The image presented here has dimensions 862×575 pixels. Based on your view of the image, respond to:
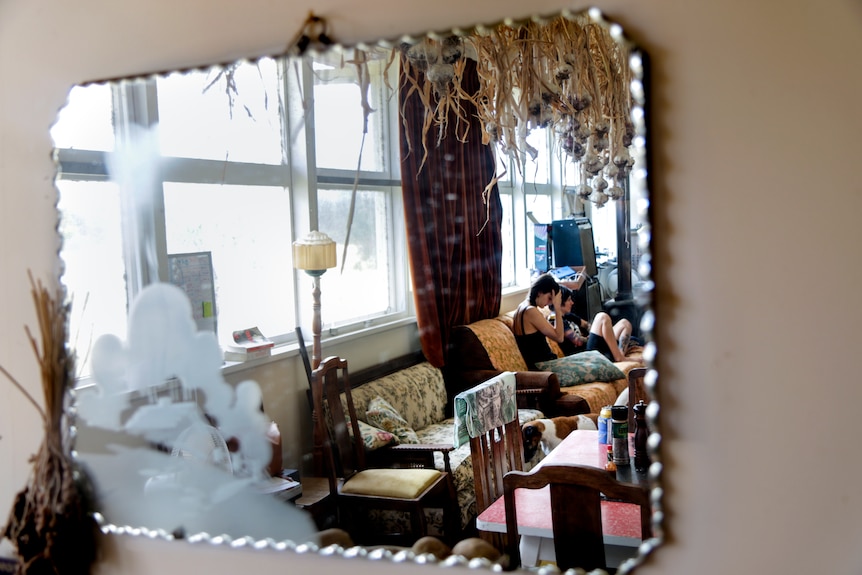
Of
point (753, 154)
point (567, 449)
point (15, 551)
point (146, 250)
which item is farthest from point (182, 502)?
point (753, 154)

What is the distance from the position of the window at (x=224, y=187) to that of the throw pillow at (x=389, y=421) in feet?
0.60

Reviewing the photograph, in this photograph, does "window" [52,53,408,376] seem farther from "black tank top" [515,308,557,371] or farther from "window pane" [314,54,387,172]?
"black tank top" [515,308,557,371]

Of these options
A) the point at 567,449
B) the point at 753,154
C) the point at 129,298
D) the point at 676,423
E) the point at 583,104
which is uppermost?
the point at 583,104

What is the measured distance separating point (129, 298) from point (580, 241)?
0.81 meters

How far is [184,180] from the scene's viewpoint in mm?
1214

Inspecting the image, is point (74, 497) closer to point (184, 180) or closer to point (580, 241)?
point (184, 180)

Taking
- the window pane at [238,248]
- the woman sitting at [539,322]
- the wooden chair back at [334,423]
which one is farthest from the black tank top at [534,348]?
the window pane at [238,248]

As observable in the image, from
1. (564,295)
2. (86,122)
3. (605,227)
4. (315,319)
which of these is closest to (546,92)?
(605,227)

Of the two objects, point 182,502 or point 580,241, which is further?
point 580,241

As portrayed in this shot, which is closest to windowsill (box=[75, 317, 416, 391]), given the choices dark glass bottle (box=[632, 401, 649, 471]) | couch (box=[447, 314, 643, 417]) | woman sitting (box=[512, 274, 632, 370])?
couch (box=[447, 314, 643, 417])

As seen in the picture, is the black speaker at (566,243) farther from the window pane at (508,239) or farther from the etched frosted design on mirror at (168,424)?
the etched frosted design on mirror at (168,424)

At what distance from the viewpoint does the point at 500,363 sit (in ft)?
4.64

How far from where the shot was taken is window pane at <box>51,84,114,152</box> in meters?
1.18

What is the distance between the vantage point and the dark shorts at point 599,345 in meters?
1.19
